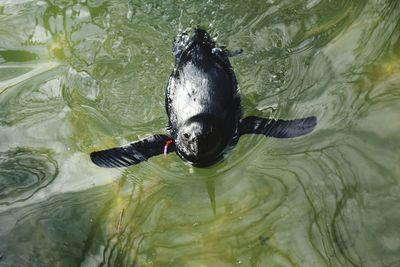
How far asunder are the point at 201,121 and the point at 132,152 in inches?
22.7

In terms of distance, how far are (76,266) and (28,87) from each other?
1.68 metres

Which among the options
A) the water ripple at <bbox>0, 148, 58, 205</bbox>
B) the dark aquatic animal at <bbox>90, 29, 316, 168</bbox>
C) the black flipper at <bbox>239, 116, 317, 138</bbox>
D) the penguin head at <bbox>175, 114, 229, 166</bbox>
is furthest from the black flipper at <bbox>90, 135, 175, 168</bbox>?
the black flipper at <bbox>239, 116, 317, 138</bbox>

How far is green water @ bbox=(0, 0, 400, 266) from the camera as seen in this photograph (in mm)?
3047

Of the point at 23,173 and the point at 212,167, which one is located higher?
the point at 23,173

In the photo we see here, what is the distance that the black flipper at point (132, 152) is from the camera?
3434 mm

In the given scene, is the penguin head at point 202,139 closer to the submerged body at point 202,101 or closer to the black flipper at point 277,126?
the submerged body at point 202,101

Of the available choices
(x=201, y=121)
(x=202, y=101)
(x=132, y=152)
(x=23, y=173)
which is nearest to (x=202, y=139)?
(x=201, y=121)

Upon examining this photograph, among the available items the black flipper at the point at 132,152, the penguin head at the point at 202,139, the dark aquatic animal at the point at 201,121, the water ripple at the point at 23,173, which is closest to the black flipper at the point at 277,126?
the dark aquatic animal at the point at 201,121

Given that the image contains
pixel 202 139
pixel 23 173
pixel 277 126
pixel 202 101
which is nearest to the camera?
pixel 202 139

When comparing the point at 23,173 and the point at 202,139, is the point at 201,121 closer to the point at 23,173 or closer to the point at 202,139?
the point at 202,139

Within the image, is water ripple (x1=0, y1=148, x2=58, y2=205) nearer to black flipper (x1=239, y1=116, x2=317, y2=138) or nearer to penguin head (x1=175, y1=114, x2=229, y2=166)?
penguin head (x1=175, y1=114, x2=229, y2=166)

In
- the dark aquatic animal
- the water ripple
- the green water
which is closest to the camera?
the green water

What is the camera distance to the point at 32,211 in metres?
3.39

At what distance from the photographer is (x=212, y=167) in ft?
11.0
